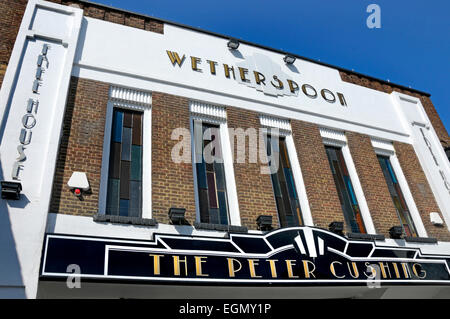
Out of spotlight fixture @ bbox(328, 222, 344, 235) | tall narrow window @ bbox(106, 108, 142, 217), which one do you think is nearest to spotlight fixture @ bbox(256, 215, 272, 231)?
spotlight fixture @ bbox(328, 222, 344, 235)

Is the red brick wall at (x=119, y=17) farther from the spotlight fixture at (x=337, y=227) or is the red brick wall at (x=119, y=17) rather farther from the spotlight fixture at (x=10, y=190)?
the spotlight fixture at (x=337, y=227)

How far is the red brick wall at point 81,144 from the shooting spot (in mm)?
6445

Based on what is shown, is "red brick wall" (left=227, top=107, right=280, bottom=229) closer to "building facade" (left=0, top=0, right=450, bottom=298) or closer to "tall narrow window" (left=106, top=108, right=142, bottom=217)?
"building facade" (left=0, top=0, right=450, bottom=298)

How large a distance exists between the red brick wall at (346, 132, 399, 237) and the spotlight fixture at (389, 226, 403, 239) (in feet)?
0.48

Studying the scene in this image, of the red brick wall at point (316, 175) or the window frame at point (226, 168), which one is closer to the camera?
the window frame at point (226, 168)

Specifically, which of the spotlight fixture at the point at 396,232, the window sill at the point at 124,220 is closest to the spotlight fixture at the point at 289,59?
the spotlight fixture at the point at 396,232

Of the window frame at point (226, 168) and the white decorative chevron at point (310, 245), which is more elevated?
the window frame at point (226, 168)

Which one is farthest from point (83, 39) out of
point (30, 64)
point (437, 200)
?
point (437, 200)

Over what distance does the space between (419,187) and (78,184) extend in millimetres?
9873

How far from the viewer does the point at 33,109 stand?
6.94m

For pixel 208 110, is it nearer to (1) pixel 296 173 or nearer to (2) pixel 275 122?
(2) pixel 275 122

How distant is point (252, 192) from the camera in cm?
817

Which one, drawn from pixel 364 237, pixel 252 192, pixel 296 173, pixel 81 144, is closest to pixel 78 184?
pixel 81 144

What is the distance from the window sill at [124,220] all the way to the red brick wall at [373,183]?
19.8ft
